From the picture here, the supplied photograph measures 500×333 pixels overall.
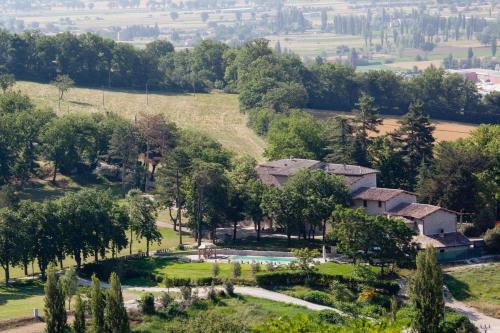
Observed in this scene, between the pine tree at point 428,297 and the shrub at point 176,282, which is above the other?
the pine tree at point 428,297

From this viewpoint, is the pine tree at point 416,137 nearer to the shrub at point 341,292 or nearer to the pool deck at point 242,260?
the pool deck at point 242,260

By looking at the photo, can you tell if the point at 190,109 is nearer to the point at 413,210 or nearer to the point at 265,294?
the point at 413,210

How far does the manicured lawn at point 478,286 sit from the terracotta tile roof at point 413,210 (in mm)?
4976

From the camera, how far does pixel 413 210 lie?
75.1 metres

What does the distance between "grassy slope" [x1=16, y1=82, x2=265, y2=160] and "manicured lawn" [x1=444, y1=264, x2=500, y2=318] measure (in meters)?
39.0

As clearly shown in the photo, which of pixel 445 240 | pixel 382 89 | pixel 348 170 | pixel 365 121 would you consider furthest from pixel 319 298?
pixel 382 89

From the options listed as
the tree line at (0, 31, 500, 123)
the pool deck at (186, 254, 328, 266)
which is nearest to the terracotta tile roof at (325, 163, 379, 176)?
the pool deck at (186, 254, 328, 266)

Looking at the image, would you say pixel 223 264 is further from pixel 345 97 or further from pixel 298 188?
pixel 345 97

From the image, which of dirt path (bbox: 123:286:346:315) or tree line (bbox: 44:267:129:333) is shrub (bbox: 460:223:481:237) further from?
tree line (bbox: 44:267:129:333)

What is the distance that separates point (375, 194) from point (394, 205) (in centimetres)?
154

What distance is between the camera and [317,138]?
9275 cm

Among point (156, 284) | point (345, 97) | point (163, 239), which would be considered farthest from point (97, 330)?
point (345, 97)

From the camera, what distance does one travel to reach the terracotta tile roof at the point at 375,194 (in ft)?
251

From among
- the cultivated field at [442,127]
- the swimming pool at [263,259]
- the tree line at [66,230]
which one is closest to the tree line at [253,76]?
the cultivated field at [442,127]
